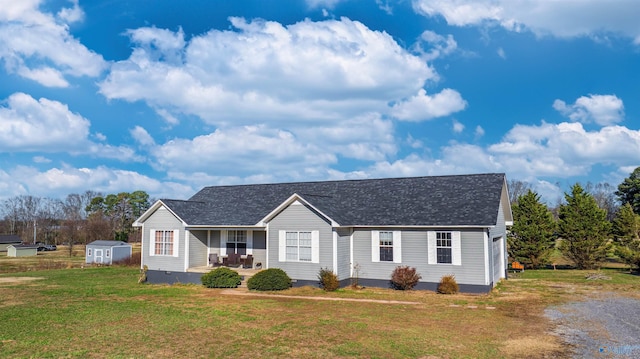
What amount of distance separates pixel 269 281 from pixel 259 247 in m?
4.46

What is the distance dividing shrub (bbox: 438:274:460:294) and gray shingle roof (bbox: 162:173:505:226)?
2.41 meters

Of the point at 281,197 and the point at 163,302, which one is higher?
the point at 281,197

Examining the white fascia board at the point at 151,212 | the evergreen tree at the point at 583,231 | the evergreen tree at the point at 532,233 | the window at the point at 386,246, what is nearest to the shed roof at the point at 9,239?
the white fascia board at the point at 151,212

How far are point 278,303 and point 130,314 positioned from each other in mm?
5312

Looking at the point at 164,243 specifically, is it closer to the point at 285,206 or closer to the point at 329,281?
the point at 285,206

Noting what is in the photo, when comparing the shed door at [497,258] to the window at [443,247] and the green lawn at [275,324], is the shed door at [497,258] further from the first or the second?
the window at [443,247]

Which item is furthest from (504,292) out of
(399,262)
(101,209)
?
(101,209)

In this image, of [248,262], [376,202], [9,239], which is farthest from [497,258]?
[9,239]

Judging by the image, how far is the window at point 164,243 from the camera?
25.5 m

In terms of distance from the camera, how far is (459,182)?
79.1 feet

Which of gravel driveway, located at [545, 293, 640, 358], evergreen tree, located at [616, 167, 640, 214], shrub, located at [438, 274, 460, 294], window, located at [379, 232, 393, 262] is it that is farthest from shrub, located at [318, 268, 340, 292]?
evergreen tree, located at [616, 167, 640, 214]

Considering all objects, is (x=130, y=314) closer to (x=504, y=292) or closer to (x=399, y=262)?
(x=399, y=262)

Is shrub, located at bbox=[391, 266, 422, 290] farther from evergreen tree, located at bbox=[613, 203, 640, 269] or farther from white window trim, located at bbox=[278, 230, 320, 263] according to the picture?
evergreen tree, located at bbox=[613, 203, 640, 269]

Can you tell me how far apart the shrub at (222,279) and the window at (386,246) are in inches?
281
